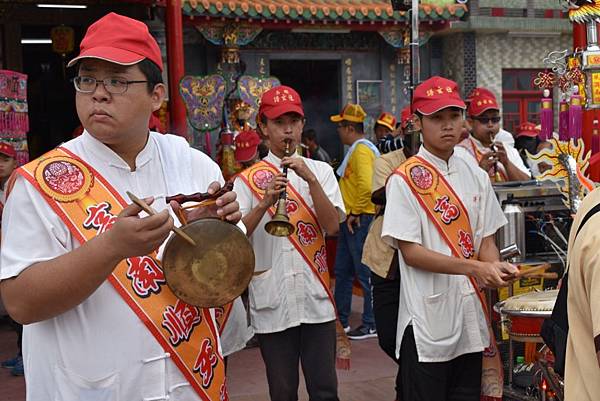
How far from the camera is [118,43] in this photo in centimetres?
223

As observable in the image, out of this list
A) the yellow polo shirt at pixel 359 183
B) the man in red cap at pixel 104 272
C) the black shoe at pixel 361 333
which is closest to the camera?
the man in red cap at pixel 104 272

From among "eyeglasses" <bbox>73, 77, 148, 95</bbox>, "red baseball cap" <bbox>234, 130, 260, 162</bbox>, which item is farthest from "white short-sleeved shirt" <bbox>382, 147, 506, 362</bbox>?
"red baseball cap" <bbox>234, 130, 260, 162</bbox>

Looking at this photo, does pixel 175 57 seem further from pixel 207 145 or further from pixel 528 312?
pixel 528 312

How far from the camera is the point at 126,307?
2213mm

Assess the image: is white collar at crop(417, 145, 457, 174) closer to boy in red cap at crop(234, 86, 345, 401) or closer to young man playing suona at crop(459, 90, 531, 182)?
boy in red cap at crop(234, 86, 345, 401)

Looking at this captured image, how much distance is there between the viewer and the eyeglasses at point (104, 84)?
2.21 meters

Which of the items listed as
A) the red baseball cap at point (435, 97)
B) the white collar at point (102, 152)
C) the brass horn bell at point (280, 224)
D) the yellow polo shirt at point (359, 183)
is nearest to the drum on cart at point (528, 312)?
the red baseball cap at point (435, 97)

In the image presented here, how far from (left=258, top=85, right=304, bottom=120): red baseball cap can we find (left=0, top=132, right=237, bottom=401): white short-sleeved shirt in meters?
2.17

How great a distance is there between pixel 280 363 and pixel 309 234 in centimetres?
65

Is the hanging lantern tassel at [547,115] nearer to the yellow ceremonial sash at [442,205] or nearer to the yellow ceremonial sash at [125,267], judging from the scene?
the yellow ceremonial sash at [442,205]

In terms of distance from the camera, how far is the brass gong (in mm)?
2199

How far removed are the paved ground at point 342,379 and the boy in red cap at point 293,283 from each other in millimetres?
1386

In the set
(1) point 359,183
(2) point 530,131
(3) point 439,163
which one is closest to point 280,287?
(3) point 439,163

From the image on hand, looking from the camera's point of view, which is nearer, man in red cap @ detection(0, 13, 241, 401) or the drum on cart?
man in red cap @ detection(0, 13, 241, 401)
